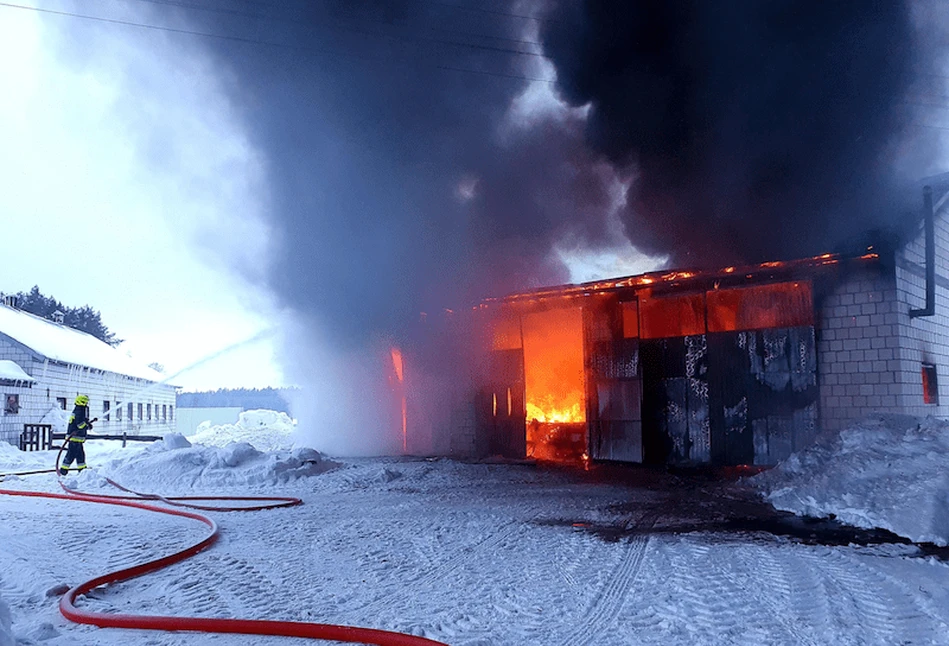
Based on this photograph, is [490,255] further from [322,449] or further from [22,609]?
[22,609]

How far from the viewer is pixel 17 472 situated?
12.6 meters

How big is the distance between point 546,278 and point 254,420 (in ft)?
67.8

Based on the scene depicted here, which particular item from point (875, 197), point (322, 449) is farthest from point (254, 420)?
point (875, 197)

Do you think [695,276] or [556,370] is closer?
[695,276]

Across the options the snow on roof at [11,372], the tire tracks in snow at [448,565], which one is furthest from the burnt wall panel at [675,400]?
the snow on roof at [11,372]

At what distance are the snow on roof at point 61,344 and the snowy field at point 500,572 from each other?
53.5ft

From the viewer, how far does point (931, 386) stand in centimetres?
1127

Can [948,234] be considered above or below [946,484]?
above

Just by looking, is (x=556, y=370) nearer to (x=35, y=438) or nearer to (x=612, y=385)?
(x=612, y=385)

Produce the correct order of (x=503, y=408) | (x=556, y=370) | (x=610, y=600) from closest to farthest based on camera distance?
(x=610, y=600) < (x=503, y=408) < (x=556, y=370)

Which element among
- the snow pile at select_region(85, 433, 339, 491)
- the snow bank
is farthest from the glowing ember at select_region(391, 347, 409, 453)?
the snow bank

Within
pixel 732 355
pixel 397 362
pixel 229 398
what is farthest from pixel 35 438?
pixel 229 398

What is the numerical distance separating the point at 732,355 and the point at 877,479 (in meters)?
4.52

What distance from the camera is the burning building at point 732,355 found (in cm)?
1021
